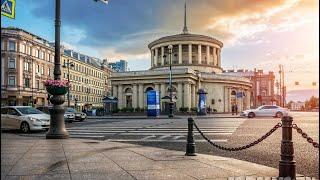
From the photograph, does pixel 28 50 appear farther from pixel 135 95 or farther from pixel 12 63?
pixel 135 95

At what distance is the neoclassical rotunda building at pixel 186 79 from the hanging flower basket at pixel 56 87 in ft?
173

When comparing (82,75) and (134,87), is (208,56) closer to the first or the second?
(134,87)

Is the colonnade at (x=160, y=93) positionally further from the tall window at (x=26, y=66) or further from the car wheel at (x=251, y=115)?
the car wheel at (x=251, y=115)

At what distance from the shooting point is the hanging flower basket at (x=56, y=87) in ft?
51.4

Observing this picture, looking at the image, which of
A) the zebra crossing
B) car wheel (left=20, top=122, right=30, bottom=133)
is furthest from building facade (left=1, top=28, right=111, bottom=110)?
the zebra crossing

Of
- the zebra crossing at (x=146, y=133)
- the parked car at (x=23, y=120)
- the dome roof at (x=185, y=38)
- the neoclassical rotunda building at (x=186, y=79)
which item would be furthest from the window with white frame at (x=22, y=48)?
the zebra crossing at (x=146, y=133)

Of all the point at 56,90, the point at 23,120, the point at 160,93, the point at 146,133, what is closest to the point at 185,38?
the point at 160,93

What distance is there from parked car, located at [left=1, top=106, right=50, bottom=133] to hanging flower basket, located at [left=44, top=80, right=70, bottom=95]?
682 centimetres

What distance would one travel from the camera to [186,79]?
3219 inches

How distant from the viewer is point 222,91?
305 feet

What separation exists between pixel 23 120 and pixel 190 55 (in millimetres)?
80952

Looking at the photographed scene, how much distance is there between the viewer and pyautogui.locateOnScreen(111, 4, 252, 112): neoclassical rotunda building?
83625 millimetres

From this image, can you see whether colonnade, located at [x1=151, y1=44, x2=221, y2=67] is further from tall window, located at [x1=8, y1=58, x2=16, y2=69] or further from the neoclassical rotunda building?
tall window, located at [x1=8, y1=58, x2=16, y2=69]

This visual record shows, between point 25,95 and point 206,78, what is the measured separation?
132 ft
